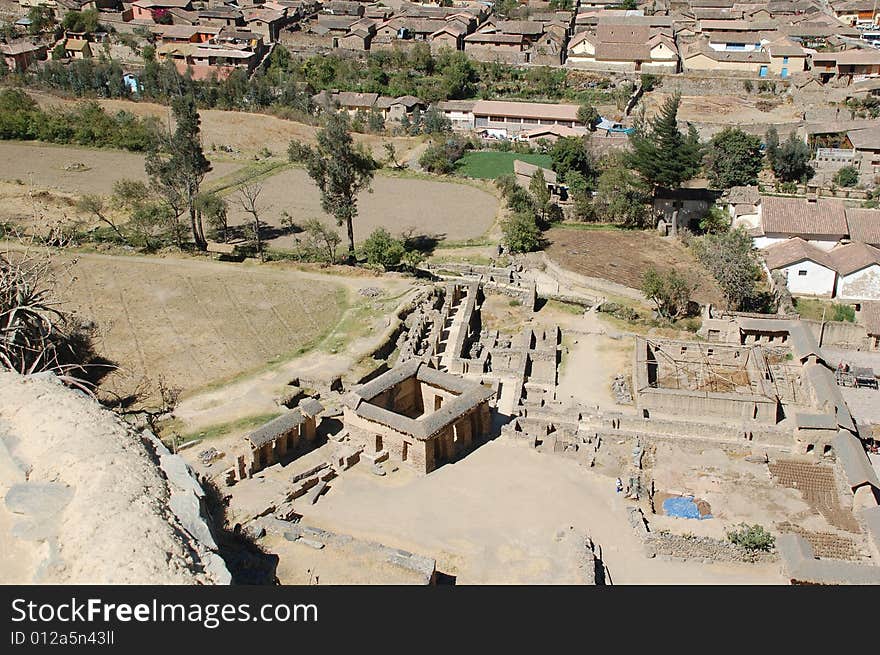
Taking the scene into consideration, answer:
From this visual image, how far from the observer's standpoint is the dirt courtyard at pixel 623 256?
38.5m

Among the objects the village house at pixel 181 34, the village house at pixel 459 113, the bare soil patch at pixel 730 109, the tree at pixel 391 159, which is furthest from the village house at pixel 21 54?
the bare soil patch at pixel 730 109

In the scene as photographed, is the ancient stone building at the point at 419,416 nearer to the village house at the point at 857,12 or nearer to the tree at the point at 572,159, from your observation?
the tree at the point at 572,159

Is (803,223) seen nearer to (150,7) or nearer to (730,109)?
(730,109)

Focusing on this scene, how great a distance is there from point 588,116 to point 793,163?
15.3m

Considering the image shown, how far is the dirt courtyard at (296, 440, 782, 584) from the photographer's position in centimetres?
1952

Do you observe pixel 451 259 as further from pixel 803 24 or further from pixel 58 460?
pixel 803 24

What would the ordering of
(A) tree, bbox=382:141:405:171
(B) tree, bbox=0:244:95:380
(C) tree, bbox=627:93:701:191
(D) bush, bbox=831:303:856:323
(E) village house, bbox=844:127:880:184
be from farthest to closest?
1. (A) tree, bbox=382:141:405:171
2. (E) village house, bbox=844:127:880:184
3. (C) tree, bbox=627:93:701:191
4. (D) bush, bbox=831:303:856:323
5. (B) tree, bbox=0:244:95:380

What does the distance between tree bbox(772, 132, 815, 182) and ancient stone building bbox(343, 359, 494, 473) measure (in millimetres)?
35617

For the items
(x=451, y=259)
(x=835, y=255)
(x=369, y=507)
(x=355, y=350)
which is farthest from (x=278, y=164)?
(x=369, y=507)

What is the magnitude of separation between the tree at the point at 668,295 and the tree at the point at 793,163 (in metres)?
22.4

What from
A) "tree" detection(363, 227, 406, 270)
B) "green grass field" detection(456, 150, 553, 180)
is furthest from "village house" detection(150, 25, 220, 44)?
"tree" detection(363, 227, 406, 270)

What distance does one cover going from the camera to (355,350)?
1203 inches

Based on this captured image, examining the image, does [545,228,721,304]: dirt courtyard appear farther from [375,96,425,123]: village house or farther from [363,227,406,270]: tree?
[375,96,425,123]: village house

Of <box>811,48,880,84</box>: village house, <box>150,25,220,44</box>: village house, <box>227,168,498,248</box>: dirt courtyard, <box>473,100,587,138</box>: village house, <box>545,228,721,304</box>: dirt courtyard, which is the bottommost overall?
<box>545,228,721,304</box>: dirt courtyard
